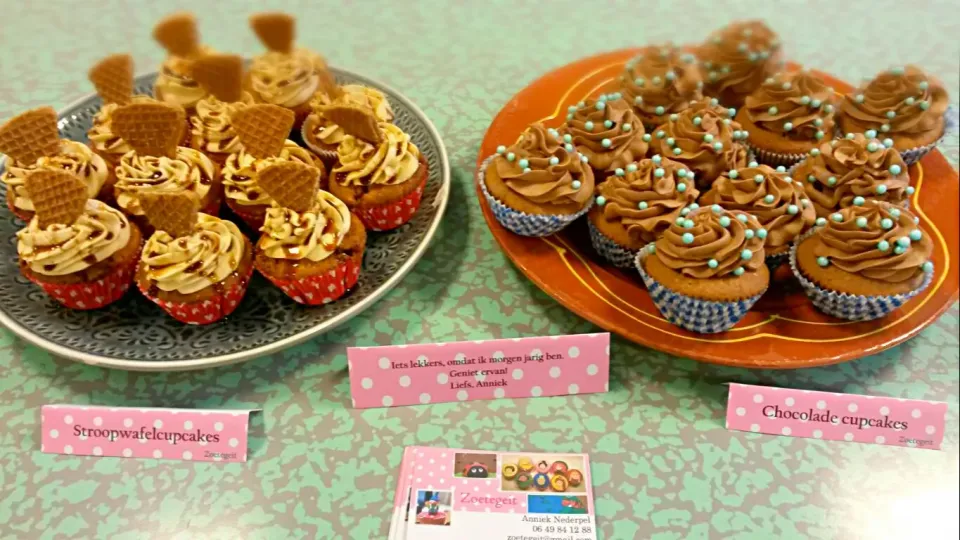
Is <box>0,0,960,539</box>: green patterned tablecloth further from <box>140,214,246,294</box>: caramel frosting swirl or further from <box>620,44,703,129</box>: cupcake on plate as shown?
<box>620,44,703,129</box>: cupcake on plate

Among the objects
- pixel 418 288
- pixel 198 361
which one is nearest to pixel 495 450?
pixel 418 288

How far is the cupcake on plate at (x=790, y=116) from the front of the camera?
6.48ft

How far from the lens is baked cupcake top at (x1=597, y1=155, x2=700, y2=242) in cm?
168

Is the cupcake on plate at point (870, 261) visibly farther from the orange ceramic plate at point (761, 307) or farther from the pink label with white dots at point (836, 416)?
the pink label with white dots at point (836, 416)

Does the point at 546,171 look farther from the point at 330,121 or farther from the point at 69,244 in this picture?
the point at 69,244

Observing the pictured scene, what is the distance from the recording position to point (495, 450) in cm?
158

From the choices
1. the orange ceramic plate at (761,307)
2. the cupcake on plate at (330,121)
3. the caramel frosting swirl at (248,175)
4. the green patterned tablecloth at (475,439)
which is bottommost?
the green patterned tablecloth at (475,439)

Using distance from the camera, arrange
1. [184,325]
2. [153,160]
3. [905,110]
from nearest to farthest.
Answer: [184,325] → [153,160] → [905,110]

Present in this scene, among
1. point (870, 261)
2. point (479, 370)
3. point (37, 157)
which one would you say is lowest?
point (479, 370)

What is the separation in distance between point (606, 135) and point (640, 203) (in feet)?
0.93

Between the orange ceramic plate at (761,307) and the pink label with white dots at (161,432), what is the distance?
866 millimetres

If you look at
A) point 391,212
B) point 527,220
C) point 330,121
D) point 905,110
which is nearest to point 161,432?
point 391,212

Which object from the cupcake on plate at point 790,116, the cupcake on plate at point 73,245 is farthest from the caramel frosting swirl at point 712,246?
the cupcake on plate at point 73,245

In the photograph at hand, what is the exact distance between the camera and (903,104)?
194 centimetres
